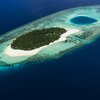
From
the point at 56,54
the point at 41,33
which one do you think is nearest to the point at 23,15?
the point at 41,33

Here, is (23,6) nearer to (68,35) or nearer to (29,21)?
(29,21)

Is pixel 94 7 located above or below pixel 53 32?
above

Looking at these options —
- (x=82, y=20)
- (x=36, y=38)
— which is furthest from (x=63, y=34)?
(x=82, y=20)

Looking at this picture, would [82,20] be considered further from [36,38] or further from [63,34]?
[36,38]

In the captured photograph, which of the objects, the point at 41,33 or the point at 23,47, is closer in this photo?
the point at 23,47

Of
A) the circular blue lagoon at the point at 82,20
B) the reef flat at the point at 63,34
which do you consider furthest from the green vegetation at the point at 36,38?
the circular blue lagoon at the point at 82,20

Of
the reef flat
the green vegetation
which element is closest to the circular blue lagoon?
the reef flat
